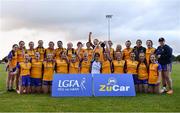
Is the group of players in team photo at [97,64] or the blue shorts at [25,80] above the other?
the group of players in team photo at [97,64]

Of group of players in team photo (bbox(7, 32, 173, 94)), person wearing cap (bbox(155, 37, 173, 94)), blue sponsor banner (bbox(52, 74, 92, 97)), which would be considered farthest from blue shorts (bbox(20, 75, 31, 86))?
person wearing cap (bbox(155, 37, 173, 94))

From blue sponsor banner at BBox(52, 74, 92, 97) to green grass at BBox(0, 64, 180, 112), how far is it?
434 mm

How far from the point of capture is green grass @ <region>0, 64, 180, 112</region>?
10945 mm

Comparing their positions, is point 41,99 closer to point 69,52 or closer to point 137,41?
point 69,52

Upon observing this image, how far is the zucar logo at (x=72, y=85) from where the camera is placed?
13.8 metres

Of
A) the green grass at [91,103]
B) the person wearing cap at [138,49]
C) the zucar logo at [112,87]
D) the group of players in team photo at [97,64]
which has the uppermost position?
the person wearing cap at [138,49]

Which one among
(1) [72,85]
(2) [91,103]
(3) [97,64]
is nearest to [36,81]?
(1) [72,85]

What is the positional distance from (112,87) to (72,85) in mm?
1413

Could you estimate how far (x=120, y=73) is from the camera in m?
14.6

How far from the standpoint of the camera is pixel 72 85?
13.8m

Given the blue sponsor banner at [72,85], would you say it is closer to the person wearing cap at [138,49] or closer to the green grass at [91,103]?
the green grass at [91,103]

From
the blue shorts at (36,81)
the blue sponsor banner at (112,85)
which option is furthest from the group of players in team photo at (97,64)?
the blue sponsor banner at (112,85)

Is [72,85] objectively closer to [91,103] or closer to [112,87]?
[112,87]

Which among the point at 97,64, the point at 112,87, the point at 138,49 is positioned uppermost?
the point at 138,49
